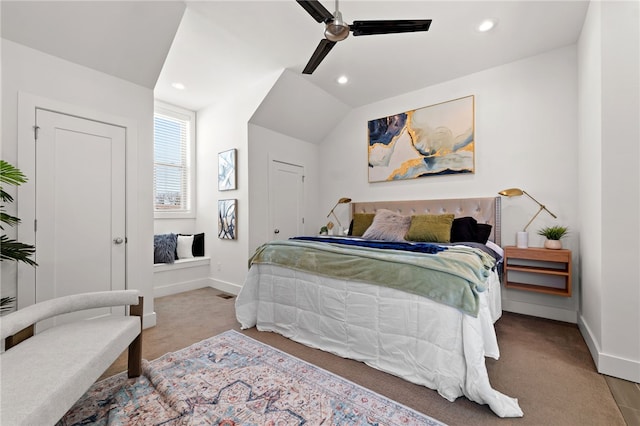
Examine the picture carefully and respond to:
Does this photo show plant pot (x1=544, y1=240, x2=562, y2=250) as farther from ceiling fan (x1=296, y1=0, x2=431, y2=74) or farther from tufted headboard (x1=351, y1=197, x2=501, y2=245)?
ceiling fan (x1=296, y1=0, x2=431, y2=74)

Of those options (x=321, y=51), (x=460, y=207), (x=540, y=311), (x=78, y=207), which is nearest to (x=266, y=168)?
(x=321, y=51)

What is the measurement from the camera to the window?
4496 millimetres

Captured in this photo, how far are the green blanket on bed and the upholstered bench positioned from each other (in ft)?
4.19

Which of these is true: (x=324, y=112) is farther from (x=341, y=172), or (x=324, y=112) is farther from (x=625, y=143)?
(x=625, y=143)

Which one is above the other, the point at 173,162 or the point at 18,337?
the point at 173,162

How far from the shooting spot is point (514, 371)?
6.44 feet

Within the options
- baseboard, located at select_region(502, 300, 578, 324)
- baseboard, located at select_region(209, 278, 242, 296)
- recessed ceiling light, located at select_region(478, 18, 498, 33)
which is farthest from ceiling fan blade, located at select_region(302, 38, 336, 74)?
baseboard, located at select_region(502, 300, 578, 324)

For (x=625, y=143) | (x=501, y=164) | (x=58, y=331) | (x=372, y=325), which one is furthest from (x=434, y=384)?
(x=501, y=164)

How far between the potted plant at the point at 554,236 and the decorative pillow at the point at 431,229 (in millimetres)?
953

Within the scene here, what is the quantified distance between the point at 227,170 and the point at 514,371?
4045mm

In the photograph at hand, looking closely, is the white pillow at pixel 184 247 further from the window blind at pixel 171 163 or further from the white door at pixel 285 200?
the white door at pixel 285 200

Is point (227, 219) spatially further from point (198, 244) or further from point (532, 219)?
point (532, 219)

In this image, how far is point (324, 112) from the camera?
446 centimetres

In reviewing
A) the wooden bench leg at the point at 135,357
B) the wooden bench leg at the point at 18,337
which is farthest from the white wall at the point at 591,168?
the wooden bench leg at the point at 18,337
